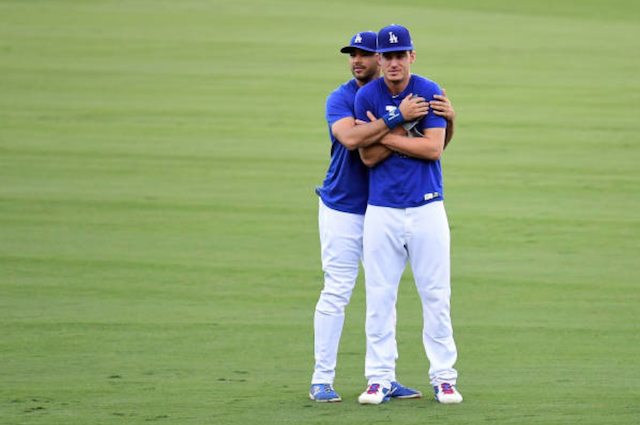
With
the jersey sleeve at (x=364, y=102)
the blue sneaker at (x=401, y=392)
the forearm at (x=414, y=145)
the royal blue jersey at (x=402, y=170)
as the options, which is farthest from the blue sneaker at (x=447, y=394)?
the jersey sleeve at (x=364, y=102)

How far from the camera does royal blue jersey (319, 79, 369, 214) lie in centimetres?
546

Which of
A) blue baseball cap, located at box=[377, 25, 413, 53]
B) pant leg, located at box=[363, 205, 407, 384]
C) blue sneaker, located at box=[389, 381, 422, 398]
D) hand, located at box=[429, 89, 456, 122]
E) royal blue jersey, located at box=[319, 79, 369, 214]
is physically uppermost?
blue baseball cap, located at box=[377, 25, 413, 53]

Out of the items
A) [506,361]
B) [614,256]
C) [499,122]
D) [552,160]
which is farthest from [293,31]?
[506,361]

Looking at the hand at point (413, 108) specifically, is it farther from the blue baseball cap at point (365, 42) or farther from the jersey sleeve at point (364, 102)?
the blue baseball cap at point (365, 42)

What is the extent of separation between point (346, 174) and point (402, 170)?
347 mm

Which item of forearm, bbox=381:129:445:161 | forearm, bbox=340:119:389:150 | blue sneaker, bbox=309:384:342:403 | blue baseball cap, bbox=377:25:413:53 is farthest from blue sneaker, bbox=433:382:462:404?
blue baseball cap, bbox=377:25:413:53

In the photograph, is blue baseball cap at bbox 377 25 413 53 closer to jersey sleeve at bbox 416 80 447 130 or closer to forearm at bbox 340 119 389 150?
jersey sleeve at bbox 416 80 447 130

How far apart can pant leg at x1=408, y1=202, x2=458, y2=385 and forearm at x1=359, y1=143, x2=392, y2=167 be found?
0.97 feet

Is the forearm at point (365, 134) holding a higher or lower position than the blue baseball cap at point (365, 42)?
lower

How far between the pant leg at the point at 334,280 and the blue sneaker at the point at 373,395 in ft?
0.69

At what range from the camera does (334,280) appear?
550 centimetres

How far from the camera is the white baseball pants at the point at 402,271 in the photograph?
207 inches

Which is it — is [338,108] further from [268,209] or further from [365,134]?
[268,209]

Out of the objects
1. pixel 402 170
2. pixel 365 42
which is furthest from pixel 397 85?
Result: pixel 402 170
